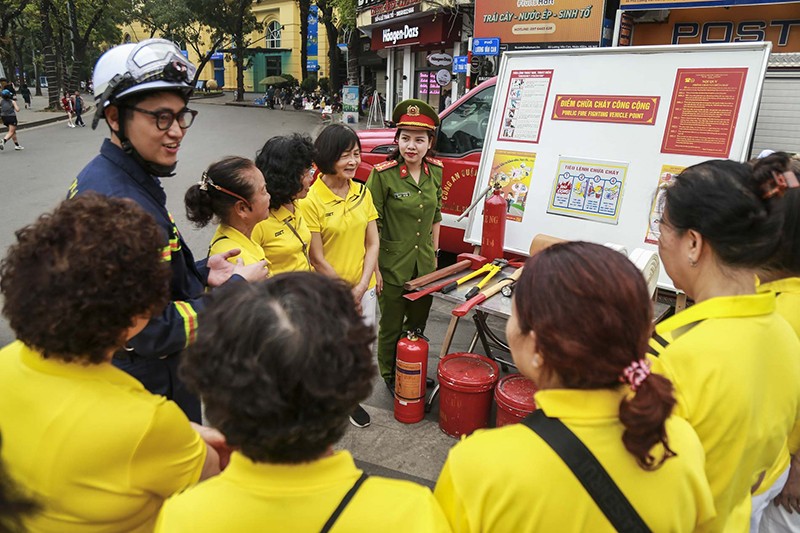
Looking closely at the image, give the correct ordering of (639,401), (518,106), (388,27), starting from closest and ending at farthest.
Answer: (639,401), (518,106), (388,27)

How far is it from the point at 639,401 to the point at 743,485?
0.75m

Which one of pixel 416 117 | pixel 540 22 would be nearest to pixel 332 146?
Answer: pixel 416 117

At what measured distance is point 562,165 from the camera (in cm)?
414

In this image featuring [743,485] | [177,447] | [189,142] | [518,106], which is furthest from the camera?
[189,142]

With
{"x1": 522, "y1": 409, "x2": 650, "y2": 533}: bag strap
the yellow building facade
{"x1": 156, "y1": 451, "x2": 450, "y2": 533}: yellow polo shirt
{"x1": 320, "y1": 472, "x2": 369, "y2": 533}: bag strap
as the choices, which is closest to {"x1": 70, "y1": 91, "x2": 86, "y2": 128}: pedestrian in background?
the yellow building facade

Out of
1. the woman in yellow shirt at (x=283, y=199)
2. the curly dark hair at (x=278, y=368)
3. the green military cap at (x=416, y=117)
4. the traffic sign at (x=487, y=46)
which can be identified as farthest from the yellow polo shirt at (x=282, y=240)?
the traffic sign at (x=487, y=46)

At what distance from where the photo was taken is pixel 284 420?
982 millimetres

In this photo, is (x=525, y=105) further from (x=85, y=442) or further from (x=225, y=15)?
(x=225, y=15)

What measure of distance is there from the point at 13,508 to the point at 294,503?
47cm

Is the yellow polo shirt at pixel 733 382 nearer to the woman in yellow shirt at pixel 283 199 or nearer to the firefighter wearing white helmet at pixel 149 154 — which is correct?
the firefighter wearing white helmet at pixel 149 154

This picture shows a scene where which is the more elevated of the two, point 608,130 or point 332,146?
point 608,130

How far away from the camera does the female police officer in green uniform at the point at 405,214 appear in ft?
12.4

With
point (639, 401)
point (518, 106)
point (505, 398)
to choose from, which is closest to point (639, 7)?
point (518, 106)

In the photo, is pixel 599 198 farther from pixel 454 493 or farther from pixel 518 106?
pixel 454 493
